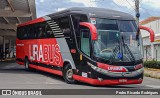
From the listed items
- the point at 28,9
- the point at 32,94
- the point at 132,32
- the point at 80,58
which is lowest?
the point at 32,94

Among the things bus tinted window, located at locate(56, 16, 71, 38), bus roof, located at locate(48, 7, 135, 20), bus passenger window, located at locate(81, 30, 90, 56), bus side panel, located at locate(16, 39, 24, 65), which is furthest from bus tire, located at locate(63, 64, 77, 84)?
bus side panel, located at locate(16, 39, 24, 65)

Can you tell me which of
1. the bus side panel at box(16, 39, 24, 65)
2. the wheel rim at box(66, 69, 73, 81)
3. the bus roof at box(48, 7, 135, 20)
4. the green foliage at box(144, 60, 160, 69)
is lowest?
the green foliage at box(144, 60, 160, 69)

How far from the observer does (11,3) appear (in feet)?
119

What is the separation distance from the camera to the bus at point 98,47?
48.3 feet

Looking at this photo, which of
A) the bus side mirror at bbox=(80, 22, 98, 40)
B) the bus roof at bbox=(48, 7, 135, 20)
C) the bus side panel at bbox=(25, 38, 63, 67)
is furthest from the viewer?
the bus side panel at bbox=(25, 38, 63, 67)

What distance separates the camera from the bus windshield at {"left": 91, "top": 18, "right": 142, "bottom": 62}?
14781 mm

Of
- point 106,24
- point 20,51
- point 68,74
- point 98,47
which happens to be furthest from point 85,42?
point 20,51

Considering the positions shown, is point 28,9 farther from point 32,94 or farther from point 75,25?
point 32,94

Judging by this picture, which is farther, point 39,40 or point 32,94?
point 39,40

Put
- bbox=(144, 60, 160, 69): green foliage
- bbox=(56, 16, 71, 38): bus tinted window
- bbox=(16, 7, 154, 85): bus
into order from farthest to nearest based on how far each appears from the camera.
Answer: bbox=(144, 60, 160, 69): green foliage
bbox=(56, 16, 71, 38): bus tinted window
bbox=(16, 7, 154, 85): bus

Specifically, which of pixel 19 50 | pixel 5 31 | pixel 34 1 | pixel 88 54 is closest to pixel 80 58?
pixel 88 54

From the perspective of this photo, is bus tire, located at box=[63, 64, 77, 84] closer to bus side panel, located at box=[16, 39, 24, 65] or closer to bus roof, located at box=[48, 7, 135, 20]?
bus roof, located at box=[48, 7, 135, 20]

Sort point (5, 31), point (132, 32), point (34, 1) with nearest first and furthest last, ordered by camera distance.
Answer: point (132, 32) → point (34, 1) → point (5, 31)

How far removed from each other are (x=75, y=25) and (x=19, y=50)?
11033 millimetres
